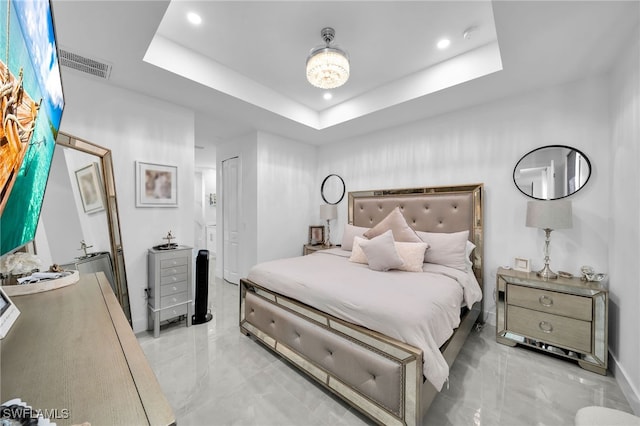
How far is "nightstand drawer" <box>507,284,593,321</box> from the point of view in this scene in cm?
207

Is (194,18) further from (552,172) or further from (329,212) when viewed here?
(552,172)

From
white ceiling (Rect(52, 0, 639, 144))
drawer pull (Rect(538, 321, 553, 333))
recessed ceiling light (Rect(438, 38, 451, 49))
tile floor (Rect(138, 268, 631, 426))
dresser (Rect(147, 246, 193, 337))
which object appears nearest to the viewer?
tile floor (Rect(138, 268, 631, 426))

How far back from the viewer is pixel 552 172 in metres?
2.58

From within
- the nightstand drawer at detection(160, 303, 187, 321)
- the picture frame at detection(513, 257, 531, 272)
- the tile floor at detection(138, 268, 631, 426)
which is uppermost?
the picture frame at detection(513, 257, 531, 272)

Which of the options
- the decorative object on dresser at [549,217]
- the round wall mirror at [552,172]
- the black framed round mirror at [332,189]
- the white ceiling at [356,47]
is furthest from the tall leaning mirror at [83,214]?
the round wall mirror at [552,172]

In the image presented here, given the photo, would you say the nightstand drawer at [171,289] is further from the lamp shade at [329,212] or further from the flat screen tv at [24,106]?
the lamp shade at [329,212]

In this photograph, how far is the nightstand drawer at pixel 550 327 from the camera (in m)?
2.07

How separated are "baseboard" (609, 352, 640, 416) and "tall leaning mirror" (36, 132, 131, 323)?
3940 mm

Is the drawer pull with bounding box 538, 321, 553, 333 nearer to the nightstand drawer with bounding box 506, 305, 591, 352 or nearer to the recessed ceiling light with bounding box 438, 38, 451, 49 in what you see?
the nightstand drawer with bounding box 506, 305, 591, 352

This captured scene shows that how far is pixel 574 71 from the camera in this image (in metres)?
2.29

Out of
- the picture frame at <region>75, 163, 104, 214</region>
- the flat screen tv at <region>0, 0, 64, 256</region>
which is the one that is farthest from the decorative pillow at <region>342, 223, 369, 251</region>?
the flat screen tv at <region>0, 0, 64, 256</region>

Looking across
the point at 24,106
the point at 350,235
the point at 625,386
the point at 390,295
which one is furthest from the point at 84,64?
the point at 625,386

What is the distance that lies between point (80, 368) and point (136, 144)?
2699 mm

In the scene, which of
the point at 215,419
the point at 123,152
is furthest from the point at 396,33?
the point at 215,419
